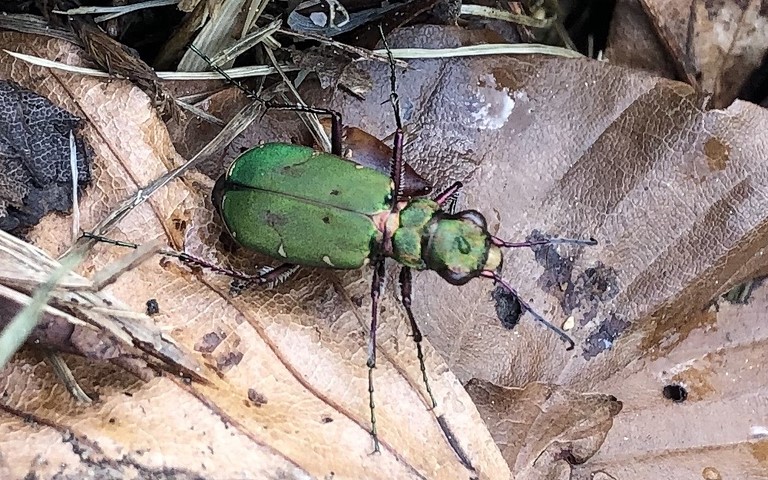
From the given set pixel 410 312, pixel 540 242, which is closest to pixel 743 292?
pixel 540 242

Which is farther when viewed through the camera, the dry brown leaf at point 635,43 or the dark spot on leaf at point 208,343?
the dry brown leaf at point 635,43

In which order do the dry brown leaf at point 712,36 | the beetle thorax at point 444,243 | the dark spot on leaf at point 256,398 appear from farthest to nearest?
the dry brown leaf at point 712,36 → the beetle thorax at point 444,243 → the dark spot on leaf at point 256,398

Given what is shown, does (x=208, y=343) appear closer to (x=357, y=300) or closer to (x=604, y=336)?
(x=357, y=300)

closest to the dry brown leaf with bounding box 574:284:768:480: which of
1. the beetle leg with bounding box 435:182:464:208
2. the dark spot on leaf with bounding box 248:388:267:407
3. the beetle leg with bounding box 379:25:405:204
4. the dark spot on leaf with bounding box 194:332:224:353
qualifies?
the beetle leg with bounding box 435:182:464:208

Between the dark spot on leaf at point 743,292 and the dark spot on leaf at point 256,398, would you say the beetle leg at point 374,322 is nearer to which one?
the dark spot on leaf at point 256,398

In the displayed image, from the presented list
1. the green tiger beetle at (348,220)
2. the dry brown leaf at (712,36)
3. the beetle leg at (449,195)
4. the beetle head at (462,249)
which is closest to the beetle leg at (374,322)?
the green tiger beetle at (348,220)

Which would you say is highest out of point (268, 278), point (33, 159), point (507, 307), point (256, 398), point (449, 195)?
point (33, 159)
